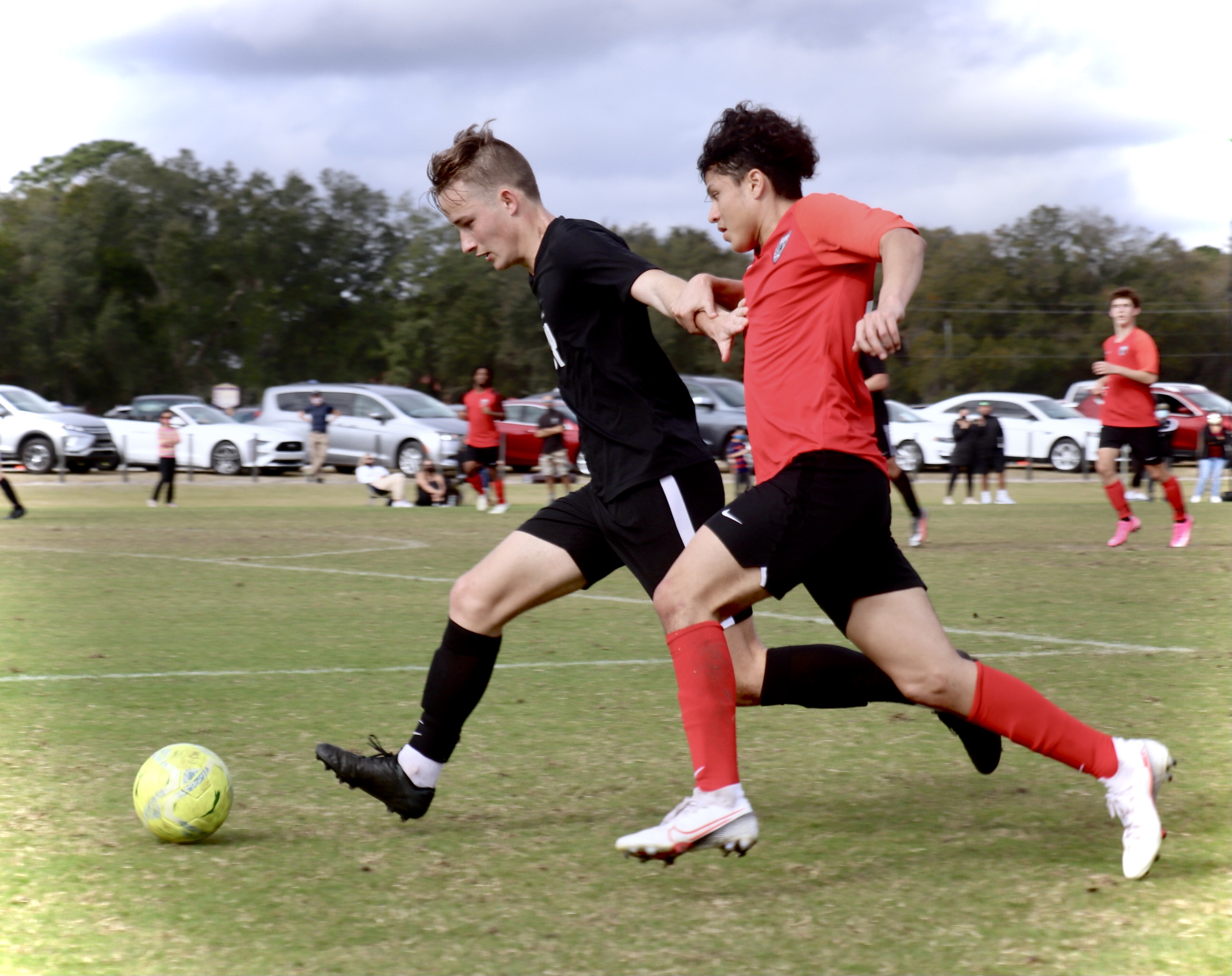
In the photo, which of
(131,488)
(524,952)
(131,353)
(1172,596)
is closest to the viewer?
(524,952)

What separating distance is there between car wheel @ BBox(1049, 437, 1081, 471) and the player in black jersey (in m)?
28.0

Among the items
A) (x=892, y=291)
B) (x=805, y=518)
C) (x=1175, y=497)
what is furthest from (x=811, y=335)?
(x=1175, y=497)

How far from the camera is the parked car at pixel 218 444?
2997 centimetres

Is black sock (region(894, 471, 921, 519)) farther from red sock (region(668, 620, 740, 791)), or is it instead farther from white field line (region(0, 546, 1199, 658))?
red sock (region(668, 620, 740, 791))

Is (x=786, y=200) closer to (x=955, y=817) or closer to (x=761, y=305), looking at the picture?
(x=761, y=305)

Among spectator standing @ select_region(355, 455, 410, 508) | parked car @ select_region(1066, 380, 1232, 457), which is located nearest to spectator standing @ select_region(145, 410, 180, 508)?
spectator standing @ select_region(355, 455, 410, 508)

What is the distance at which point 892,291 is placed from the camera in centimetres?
337

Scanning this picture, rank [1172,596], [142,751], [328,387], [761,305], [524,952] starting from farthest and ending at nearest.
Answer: [328,387]
[1172,596]
[142,751]
[761,305]
[524,952]

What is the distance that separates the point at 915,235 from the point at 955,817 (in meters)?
1.73

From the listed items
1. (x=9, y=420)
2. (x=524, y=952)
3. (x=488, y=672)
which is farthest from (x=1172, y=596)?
(x=9, y=420)

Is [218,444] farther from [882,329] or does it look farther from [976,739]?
[882,329]

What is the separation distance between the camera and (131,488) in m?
26.2

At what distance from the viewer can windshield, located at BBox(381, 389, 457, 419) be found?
2914 cm

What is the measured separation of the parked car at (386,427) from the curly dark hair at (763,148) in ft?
77.7
